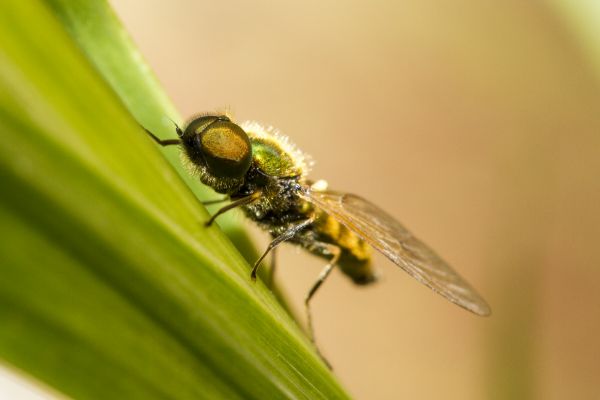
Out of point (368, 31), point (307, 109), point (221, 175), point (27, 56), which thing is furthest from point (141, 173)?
point (368, 31)

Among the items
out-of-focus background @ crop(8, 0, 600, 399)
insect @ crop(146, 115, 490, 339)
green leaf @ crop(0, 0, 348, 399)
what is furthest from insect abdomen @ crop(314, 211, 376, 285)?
out-of-focus background @ crop(8, 0, 600, 399)

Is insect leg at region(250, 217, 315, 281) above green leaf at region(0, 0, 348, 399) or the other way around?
above

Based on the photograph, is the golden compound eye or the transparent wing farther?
the transparent wing

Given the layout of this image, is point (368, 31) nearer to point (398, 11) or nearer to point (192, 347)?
point (398, 11)

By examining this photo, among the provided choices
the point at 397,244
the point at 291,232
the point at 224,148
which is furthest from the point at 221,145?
the point at 397,244

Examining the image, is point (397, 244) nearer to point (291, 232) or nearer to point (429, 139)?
point (291, 232)

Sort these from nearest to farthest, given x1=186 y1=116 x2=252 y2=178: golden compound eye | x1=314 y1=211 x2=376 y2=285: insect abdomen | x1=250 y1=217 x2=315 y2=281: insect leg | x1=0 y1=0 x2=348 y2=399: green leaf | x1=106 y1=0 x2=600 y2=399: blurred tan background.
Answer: x1=0 y1=0 x2=348 y2=399: green leaf
x1=186 y1=116 x2=252 y2=178: golden compound eye
x1=250 y1=217 x2=315 y2=281: insect leg
x1=314 y1=211 x2=376 y2=285: insect abdomen
x1=106 y1=0 x2=600 y2=399: blurred tan background

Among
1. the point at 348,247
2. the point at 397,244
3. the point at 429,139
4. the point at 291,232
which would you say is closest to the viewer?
the point at 291,232

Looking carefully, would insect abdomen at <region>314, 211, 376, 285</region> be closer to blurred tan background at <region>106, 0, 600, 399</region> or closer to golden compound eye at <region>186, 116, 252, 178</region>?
golden compound eye at <region>186, 116, 252, 178</region>
